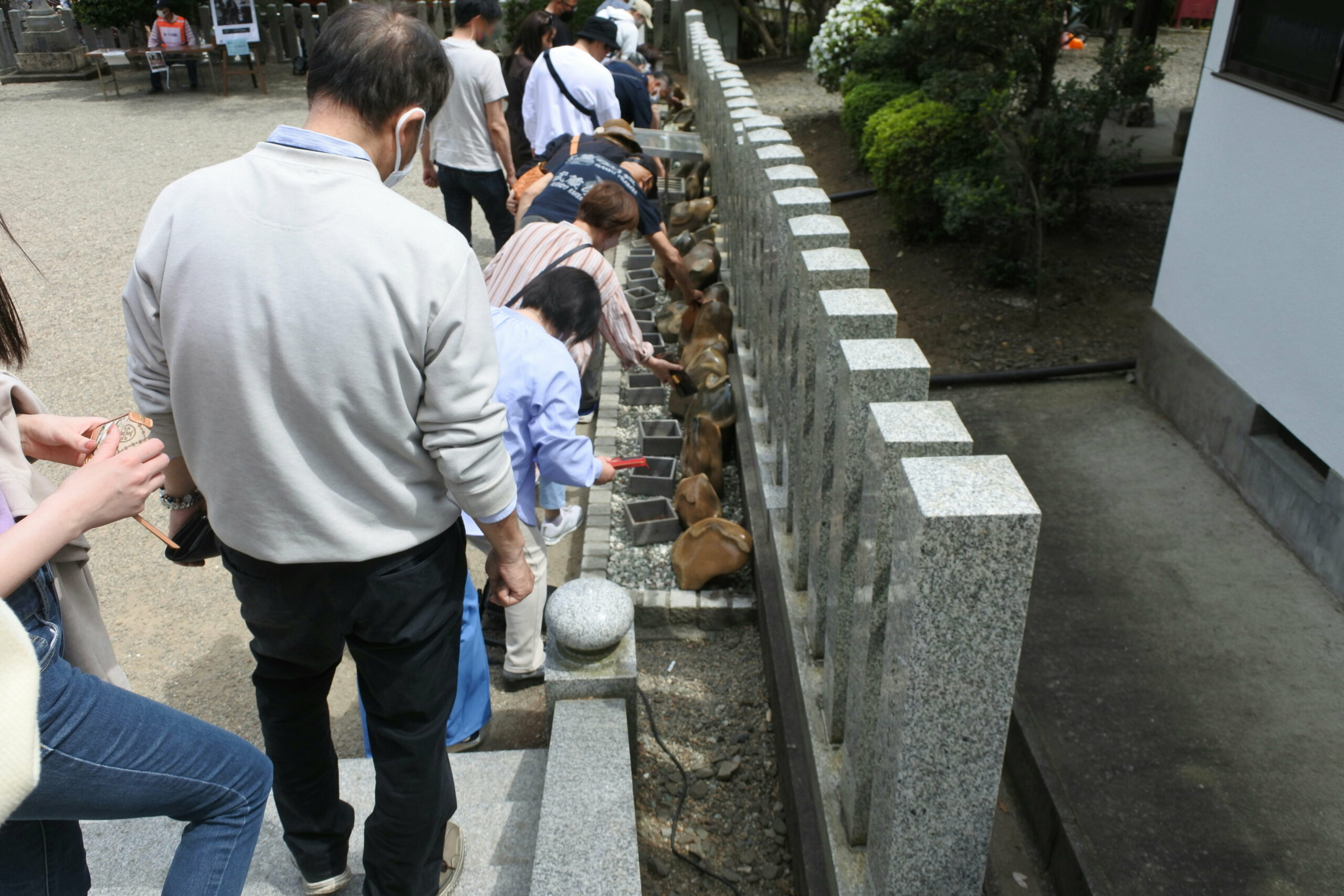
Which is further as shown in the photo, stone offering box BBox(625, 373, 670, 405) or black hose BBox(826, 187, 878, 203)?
black hose BBox(826, 187, 878, 203)

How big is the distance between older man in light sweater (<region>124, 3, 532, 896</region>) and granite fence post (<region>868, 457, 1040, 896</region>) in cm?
87

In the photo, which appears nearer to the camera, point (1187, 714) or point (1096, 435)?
point (1187, 714)

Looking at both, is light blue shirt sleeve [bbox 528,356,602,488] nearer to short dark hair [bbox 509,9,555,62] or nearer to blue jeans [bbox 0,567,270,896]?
blue jeans [bbox 0,567,270,896]

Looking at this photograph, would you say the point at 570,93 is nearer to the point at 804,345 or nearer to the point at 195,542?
the point at 804,345

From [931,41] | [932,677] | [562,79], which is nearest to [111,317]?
[562,79]

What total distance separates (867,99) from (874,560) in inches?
316

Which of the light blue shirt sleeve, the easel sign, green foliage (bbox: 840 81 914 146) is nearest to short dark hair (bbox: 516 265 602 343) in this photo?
the light blue shirt sleeve

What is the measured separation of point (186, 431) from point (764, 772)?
2.18 m

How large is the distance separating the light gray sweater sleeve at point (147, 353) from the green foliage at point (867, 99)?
7.61m

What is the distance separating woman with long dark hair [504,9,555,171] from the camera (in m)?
7.20

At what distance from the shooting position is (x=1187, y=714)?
3.18 meters

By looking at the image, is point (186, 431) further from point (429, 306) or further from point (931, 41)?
point (931, 41)

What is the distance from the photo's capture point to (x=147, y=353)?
2.01 meters

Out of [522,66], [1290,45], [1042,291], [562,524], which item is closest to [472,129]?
[522,66]
